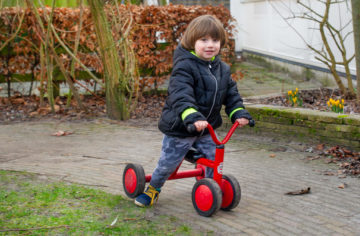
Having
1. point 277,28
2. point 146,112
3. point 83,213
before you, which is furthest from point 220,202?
point 277,28

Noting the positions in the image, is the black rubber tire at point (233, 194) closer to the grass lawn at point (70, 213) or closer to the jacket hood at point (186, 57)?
the grass lawn at point (70, 213)

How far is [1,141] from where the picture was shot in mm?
6848

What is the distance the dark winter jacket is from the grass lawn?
70cm

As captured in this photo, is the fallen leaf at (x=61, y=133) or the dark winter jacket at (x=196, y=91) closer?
the dark winter jacket at (x=196, y=91)

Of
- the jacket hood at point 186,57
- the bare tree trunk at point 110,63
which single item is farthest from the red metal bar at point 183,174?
the bare tree trunk at point 110,63

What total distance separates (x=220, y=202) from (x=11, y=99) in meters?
6.62

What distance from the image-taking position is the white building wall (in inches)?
392

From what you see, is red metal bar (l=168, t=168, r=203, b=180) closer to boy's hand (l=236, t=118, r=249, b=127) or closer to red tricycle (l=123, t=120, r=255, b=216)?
red tricycle (l=123, t=120, r=255, b=216)

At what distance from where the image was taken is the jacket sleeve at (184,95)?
371 cm

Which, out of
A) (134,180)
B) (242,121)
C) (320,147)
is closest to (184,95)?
(242,121)

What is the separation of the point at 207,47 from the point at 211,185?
1.02 m

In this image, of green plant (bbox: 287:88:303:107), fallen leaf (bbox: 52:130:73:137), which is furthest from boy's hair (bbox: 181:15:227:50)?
fallen leaf (bbox: 52:130:73:137)

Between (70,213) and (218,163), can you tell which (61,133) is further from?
(218,163)

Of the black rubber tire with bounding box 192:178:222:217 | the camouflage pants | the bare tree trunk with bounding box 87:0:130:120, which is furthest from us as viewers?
the bare tree trunk with bounding box 87:0:130:120
